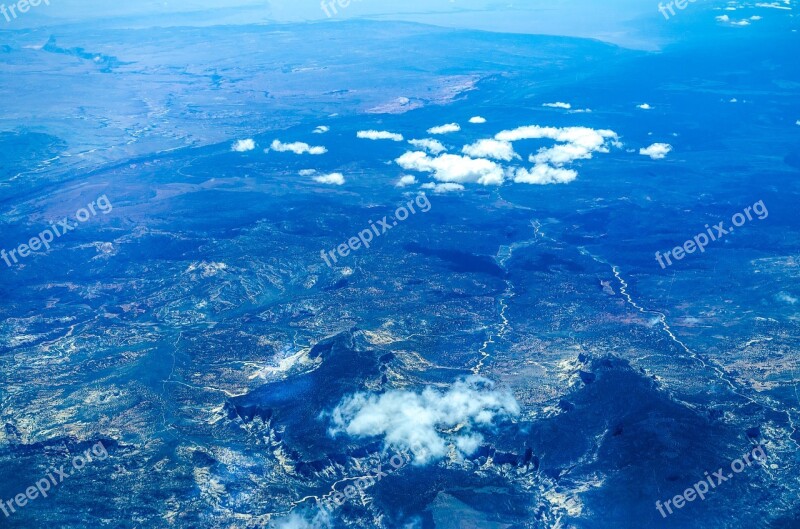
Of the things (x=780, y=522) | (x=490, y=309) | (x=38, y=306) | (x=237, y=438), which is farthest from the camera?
(x=38, y=306)

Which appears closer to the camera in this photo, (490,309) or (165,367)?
(165,367)

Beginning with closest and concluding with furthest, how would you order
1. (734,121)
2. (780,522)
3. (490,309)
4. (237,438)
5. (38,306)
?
(780,522) < (237,438) < (490,309) < (38,306) < (734,121)

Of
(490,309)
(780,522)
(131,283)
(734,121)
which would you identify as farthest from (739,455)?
(734,121)

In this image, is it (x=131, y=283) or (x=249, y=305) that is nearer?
(x=249, y=305)

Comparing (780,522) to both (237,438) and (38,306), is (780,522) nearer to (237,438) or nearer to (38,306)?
(237,438)

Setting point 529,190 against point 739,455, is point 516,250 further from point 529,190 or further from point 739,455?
point 739,455

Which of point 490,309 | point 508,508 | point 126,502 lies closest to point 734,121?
point 490,309
